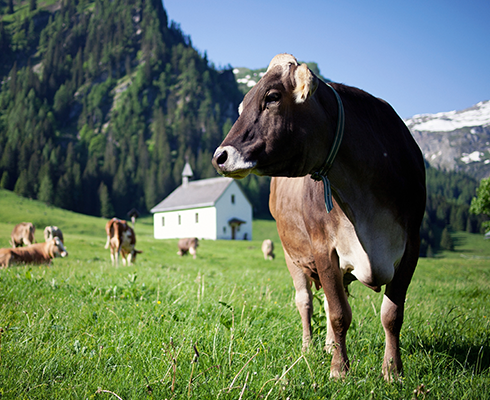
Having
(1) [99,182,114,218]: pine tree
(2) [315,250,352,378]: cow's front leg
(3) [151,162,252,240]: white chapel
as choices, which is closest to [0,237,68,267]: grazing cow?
(2) [315,250,352,378]: cow's front leg

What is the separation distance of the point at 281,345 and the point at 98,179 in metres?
111

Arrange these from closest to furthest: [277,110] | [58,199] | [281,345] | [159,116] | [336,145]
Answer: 1. [277,110]
2. [336,145]
3. [281,345]
4. [58,199]
5. [159,116]

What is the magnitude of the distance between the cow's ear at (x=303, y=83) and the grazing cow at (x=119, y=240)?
14.0 m

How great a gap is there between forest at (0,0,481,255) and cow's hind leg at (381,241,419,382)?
9084cm

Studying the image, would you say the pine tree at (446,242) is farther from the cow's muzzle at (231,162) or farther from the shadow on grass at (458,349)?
the cow's muzzle at (231,162)

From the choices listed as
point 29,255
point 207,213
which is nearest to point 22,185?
point 207,213

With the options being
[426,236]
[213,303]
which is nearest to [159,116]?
[426,236]

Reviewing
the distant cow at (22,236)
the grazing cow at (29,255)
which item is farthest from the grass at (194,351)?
the distant cow at (22,236)

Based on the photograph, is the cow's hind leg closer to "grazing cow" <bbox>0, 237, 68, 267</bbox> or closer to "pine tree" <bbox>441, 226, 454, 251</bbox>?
"grazing cow" <bbox>0, 237, 68, 267</bbox>

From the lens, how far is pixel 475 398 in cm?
252

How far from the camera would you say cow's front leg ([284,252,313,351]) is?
393cm

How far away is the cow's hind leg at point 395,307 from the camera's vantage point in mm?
2951

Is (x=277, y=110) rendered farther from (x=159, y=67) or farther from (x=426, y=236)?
(x=159, y=67)

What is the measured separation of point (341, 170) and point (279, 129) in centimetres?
61
